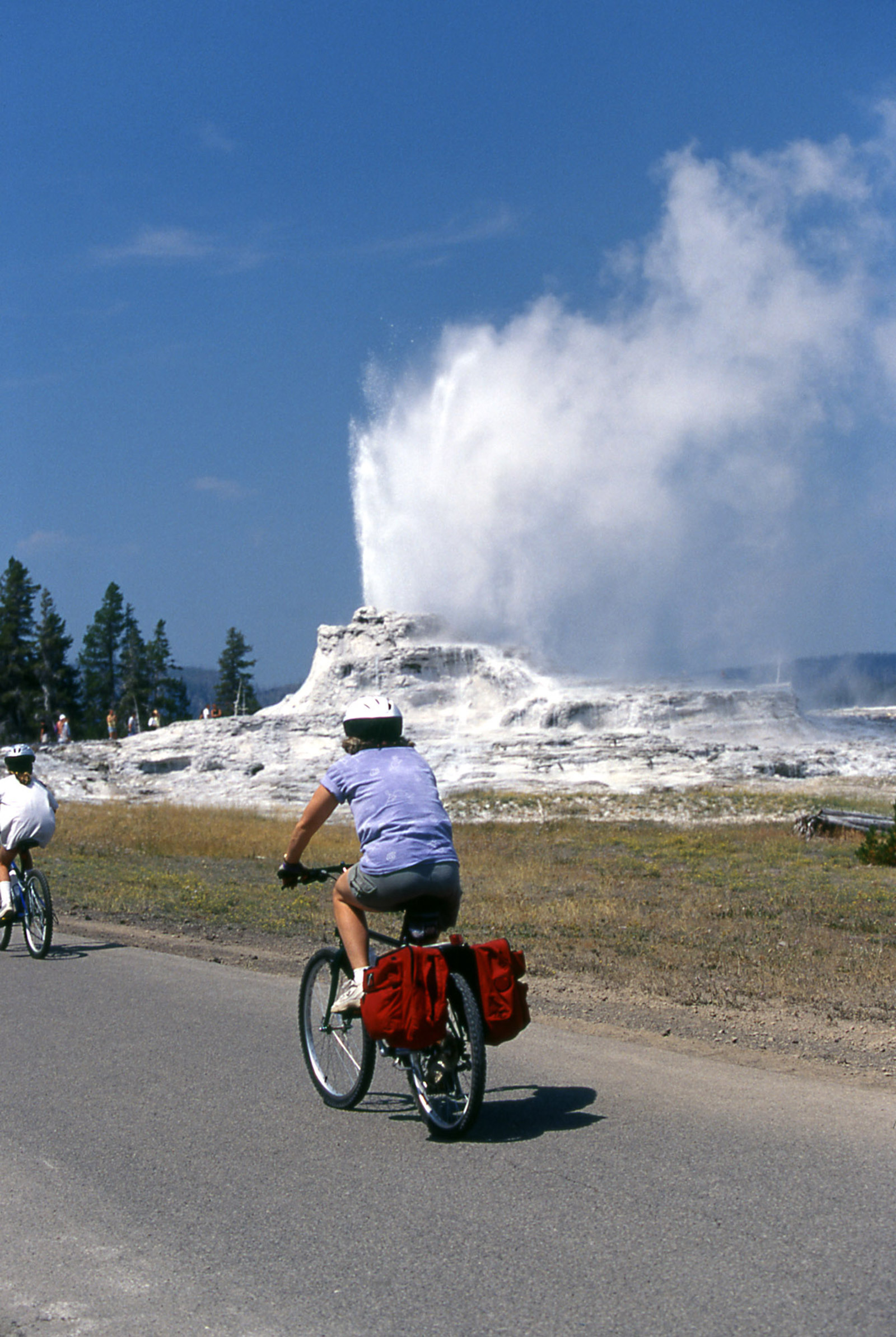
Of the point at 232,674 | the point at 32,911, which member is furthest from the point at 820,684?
the point at 32,911

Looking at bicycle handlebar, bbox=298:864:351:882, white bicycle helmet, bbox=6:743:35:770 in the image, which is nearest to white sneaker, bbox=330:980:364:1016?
bicycle handlebar, bbox=298:864:351:882

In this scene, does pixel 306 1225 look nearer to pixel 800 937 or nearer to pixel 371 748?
pixel 371 748

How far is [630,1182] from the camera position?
446 centimetres

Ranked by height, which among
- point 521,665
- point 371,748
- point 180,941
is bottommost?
point 180,941

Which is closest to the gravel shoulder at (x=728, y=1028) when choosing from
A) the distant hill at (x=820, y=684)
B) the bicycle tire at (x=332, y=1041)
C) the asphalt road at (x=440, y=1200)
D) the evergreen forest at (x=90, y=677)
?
the asphalt road at (x=440, y=1200)

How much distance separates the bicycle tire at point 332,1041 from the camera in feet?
18.1

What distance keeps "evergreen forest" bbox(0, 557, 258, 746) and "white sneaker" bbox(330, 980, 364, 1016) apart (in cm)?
7212

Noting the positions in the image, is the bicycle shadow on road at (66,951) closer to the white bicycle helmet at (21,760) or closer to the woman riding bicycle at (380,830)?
the white bicycle helmet at (21,760)

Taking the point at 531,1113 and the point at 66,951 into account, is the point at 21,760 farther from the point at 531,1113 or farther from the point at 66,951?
the point at 531,1113

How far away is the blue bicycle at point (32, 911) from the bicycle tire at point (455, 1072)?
18.7 feet

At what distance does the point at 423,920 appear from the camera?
517 centimetres

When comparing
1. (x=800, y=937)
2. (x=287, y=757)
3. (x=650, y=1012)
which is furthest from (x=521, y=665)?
(x=650, y=1012)

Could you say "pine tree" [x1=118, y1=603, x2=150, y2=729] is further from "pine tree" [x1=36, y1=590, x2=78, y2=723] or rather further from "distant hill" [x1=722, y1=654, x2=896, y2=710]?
"distant hill" [x1=722, y1=654, x2=896, y2=710]

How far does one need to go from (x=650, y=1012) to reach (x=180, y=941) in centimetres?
531
